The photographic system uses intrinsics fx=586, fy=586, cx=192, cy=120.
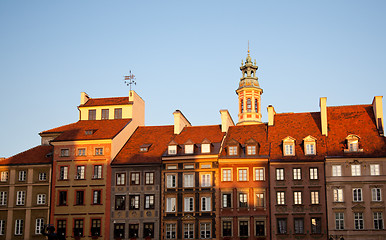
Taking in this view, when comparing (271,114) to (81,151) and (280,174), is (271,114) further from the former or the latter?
(81,151)

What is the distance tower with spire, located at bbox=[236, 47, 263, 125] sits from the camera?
10156cm

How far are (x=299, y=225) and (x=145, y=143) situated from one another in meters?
21.0

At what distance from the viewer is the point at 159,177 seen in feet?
217

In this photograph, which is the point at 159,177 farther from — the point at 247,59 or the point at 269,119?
the point at 247,59

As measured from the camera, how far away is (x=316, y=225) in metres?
61.4

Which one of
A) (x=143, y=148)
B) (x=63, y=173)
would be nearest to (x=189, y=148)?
(x=143, y=148)

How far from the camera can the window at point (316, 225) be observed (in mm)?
61188

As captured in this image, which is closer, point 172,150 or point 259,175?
point 259,175

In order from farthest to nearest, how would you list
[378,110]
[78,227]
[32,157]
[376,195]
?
[32,157] → [378,110] → [78,227] → [376,195]

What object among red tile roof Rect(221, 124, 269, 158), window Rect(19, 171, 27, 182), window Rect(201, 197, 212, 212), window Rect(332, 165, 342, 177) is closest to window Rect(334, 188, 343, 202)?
window Rect(332, 165, 342, 177)

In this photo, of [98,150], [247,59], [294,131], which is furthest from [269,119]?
[247,59]

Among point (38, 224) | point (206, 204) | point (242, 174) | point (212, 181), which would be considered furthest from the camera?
point (38, 224)

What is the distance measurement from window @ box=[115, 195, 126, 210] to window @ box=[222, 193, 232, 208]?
1123cm

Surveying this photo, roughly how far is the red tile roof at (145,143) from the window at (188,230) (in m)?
7.99
